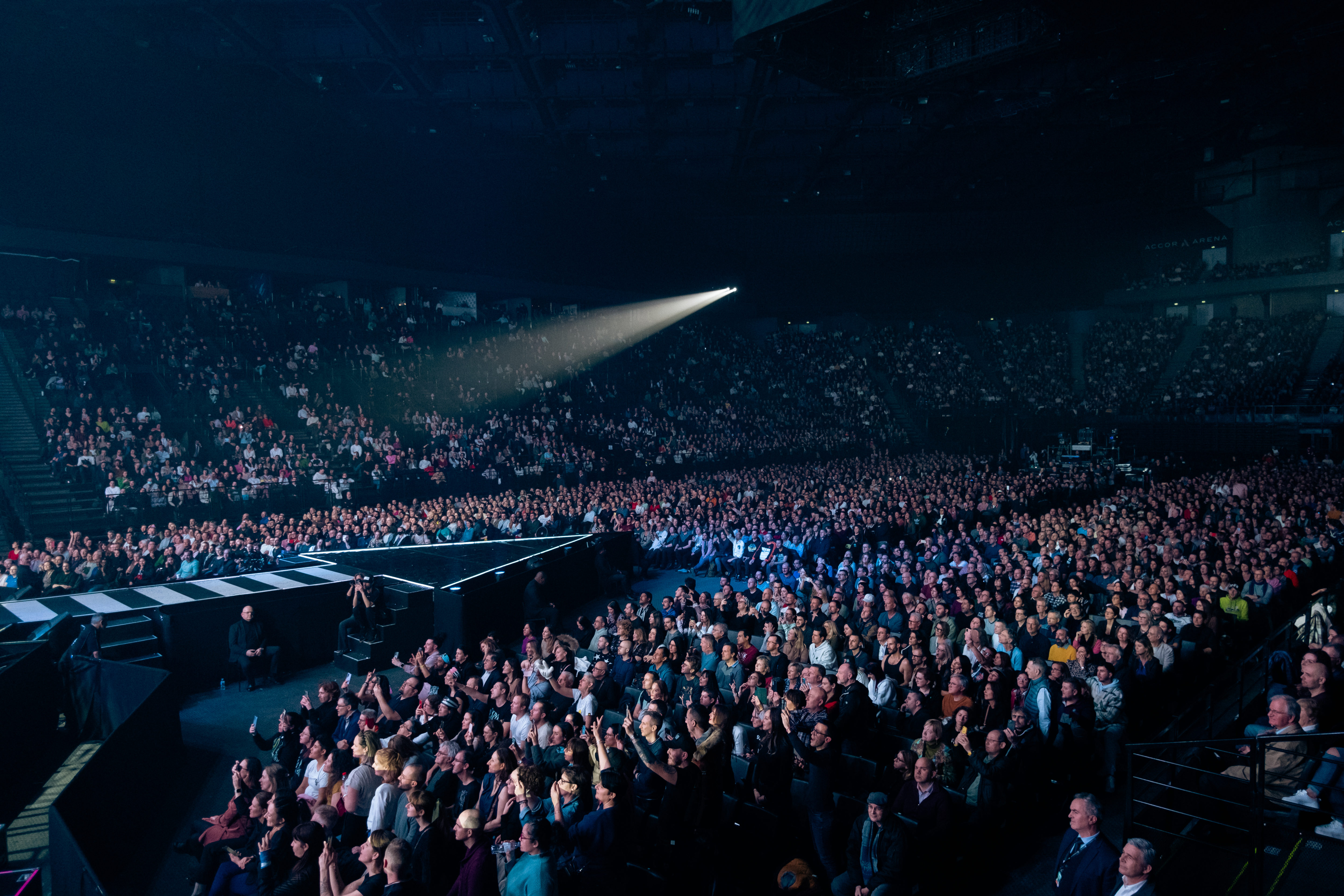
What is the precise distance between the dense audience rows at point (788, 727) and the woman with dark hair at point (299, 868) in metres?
0.01

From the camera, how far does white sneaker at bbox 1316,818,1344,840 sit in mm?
4113

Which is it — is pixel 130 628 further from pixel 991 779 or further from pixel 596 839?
pixel 991 779

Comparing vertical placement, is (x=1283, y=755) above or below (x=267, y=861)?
above

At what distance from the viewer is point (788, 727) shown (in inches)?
229

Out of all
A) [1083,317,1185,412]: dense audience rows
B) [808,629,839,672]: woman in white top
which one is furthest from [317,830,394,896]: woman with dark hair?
[1083,317,1185,412]: dense audience rows

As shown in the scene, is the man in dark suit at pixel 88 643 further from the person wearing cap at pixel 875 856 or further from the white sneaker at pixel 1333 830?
the white sneaker at pixel 1333 830

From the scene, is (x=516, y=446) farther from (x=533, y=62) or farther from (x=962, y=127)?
(x=962, y=127)

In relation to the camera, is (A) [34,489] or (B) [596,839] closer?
(B) [596,839]

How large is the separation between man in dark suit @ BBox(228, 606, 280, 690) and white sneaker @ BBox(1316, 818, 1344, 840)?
10369mm

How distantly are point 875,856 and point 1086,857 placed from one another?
106 centimetres

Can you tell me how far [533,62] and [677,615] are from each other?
1555 centimetres

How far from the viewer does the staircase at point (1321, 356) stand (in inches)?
1059

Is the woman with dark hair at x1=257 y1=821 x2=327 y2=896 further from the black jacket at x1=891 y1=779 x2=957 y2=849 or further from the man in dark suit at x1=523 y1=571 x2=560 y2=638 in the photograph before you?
the man in dark suit at x1=523 y1=571 x2=560 y2=638

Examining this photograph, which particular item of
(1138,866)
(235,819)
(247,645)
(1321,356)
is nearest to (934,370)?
(1321,356)
